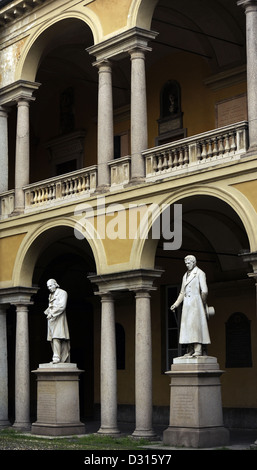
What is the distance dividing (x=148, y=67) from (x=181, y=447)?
38.0ft

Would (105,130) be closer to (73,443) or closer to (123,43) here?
(123,43)

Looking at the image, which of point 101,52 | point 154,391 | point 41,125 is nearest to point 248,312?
point 154,391

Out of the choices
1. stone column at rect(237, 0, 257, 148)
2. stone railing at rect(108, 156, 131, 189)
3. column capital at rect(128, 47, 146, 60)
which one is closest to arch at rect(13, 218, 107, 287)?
stone railing at rect(108, 156, 131, 189)

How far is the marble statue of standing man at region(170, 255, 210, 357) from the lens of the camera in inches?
640

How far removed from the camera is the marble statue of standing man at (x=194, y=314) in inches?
640

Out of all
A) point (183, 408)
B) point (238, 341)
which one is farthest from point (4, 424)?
point (183, 408)

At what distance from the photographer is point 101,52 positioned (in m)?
20.2

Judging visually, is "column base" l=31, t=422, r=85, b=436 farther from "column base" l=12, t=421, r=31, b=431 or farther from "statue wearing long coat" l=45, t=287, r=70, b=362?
"column base" l=12, t=421, r=31, b=431

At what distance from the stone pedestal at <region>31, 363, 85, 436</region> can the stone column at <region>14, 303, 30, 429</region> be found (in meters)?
1.77

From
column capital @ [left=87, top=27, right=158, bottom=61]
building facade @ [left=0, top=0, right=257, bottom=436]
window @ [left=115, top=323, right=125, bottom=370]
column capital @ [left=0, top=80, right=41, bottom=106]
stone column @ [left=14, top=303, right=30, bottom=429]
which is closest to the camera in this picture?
building facade @ [left=0, top=0, right=257, bottom=436]

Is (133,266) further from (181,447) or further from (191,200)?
(181,447)

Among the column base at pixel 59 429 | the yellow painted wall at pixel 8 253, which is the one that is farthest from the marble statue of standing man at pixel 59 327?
the yellow painted wall at pixel 8 253

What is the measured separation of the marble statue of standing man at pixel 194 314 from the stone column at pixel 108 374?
315cm

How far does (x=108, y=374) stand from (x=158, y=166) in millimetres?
4415
